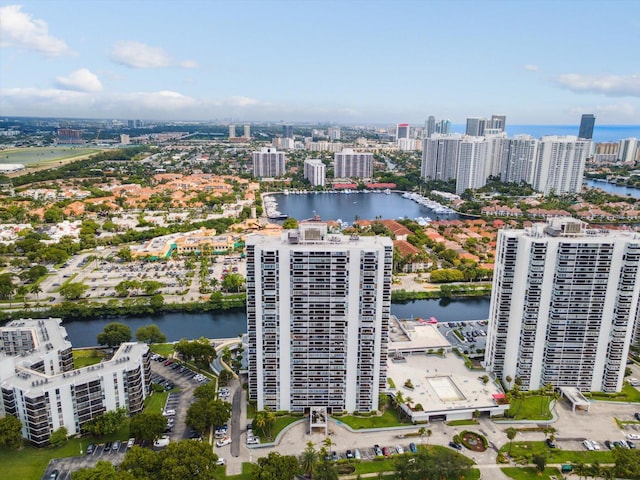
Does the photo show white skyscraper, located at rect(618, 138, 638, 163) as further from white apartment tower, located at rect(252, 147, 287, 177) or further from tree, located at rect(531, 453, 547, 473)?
tree, located at rect(531, 453, 547, 473)

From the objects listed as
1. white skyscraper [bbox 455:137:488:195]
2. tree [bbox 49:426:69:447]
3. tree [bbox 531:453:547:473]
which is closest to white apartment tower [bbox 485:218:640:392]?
tree [bbox 531:453:547:473]

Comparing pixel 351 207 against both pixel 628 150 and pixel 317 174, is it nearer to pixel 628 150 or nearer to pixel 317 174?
pixel 317 174

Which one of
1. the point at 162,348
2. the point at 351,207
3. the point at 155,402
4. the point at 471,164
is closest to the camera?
the point at 155,402

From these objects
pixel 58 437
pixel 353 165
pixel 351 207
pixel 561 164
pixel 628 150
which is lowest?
pixel 351 207

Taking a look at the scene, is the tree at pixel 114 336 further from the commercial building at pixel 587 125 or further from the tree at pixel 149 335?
the commercial building at pixel 587 125

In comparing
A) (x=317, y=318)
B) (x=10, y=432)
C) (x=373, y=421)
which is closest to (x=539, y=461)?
(x=373, y=421)

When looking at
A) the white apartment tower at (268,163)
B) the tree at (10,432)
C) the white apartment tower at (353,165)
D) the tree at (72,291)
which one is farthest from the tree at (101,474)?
the white apartment tower at (353,165)

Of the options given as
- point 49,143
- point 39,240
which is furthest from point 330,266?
point 49,143
